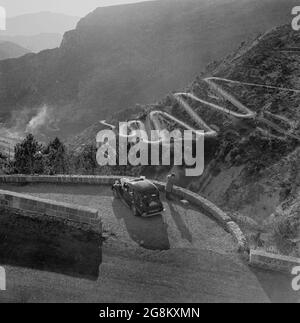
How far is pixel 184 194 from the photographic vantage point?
702 inches

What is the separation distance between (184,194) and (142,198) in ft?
8.57

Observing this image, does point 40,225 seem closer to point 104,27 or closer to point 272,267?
point 272,267

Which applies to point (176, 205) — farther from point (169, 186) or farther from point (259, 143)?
point (259, 143)

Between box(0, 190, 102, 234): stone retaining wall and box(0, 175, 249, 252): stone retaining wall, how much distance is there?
15.1 ft

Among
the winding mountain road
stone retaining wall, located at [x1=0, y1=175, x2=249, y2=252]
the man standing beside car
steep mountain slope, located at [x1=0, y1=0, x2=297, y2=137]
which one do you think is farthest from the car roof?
steep mountain slope, located at [x1=0, y1=0, x2=297, y2=137]

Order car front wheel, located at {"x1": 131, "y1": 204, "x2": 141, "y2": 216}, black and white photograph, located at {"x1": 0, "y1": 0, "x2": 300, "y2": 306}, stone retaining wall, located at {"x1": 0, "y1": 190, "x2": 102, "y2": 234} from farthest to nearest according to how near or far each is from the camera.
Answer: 1. car front wheel, located at {"x1": 131, "y1": 204, "x2": 141, "y2": 216}
2. stone retaining wall, located at {"x1": 0, "y1": 190, "x2": 102, "y2": 234}
3. black and white photograph, located at {"x1": 0, "y1": 0, "x2": 300, "y2": 306}

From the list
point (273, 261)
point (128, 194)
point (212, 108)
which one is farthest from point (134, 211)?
point (212, 108)

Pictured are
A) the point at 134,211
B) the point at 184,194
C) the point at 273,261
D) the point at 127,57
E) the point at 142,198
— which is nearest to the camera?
the point at 273,261

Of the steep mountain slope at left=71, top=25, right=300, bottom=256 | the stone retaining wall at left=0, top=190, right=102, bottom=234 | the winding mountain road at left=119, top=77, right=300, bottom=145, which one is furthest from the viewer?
the winding mountain road at left=119, top=77, right=300, bottom=145

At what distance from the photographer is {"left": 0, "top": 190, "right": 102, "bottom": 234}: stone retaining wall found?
14.0 metres

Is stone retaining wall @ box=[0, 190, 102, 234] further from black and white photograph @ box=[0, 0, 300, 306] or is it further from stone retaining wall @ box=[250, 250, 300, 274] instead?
stone retaining wall @ box=[250, 250, 300, 274]

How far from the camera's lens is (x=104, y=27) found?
154875 mm

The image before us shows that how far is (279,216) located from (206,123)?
21.0m
